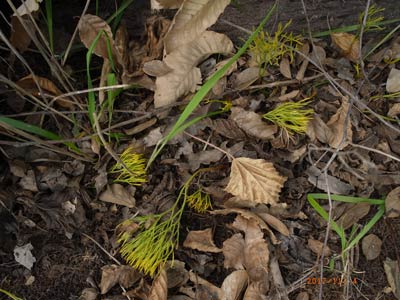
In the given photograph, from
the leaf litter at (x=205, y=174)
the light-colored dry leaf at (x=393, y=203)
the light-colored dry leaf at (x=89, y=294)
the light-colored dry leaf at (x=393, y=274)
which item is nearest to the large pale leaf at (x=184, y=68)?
the leaf litter at (x=205, y=174)

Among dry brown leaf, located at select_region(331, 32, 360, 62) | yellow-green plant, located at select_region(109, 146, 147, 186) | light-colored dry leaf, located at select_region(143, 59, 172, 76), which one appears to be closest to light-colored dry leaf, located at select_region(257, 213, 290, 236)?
yellow-green plant, located at select_region(109, 146, 147, 186)

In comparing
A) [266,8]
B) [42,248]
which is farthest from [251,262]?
[266,8]

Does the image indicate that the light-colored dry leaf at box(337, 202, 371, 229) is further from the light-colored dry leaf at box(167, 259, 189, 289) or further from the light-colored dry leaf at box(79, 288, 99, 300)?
the light-colored dry leaf at box(79, 288, 99, 300)

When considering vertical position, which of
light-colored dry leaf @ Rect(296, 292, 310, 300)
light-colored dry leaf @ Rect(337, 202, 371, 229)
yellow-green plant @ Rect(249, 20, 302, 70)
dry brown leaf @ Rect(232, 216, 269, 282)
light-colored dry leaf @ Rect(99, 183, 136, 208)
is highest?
yellow-green plant @ Rect(249, 20, 302, 70)

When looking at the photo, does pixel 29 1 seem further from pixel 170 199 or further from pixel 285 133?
pixel 285 133

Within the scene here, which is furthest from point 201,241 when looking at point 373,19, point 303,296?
point 373,19
